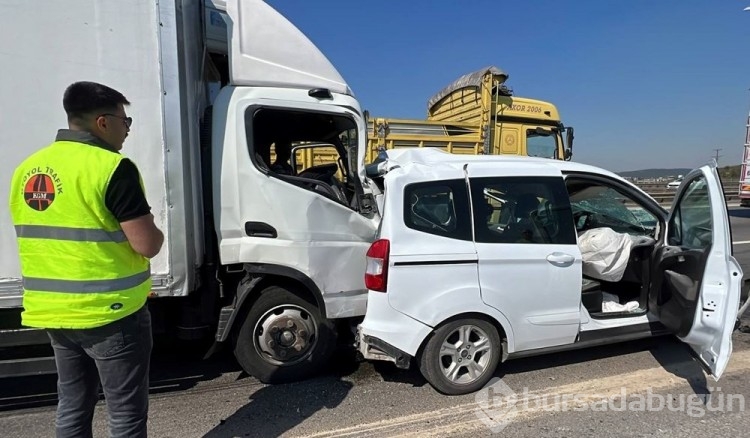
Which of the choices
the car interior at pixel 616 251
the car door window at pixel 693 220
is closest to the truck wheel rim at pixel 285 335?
the car interior at pixel 616 251

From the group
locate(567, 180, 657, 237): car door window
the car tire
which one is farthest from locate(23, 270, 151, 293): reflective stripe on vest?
locate(567, 180, 657, 237): car door window

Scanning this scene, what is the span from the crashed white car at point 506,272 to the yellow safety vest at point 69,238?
162 centimetres

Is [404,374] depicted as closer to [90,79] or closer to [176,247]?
[176,247]

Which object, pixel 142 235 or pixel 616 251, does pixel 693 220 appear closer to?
pixel 616 251

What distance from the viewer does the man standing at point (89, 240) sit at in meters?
1.68

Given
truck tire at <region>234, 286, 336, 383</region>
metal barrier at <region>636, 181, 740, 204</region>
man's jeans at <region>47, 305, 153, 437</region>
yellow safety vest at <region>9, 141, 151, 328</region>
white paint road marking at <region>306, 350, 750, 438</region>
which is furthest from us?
metal barrier at <region>636, 181, 740, 204</region>

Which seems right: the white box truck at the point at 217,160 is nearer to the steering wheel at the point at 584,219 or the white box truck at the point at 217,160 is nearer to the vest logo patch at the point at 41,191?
the vest logo patch at the point at 41,191

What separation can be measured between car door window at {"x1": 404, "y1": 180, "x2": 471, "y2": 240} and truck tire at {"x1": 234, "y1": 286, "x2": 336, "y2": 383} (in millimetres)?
1151

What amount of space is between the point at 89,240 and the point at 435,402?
7.91 ft

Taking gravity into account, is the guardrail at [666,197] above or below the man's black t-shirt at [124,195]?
below

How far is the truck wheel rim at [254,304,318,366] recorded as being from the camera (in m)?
3.25

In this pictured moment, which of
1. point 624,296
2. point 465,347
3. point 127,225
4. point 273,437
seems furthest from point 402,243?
point 624,296

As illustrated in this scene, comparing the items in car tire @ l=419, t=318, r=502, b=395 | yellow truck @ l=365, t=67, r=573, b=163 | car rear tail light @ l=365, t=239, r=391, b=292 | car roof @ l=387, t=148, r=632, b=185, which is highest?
yellow truck @ l=365, t=67, r=573, b=163

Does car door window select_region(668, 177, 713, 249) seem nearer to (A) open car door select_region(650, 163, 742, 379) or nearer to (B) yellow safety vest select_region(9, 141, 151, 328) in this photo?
(A) open car door select_region(650, 163, 742, 379)
